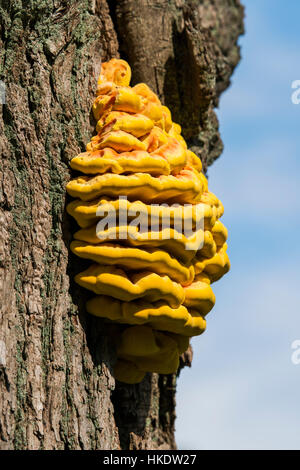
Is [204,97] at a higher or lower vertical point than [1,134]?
higher

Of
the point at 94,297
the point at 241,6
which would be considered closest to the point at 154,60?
the point at 94,297

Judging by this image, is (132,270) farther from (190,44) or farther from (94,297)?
(190,44)

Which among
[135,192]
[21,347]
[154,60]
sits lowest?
[21,347]

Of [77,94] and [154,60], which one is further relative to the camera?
[154,60]

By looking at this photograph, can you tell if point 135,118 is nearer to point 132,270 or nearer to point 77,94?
point 77,94

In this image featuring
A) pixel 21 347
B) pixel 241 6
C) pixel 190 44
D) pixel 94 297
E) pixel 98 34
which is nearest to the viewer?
pixel 21 347

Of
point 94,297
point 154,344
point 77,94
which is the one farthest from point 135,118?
point 154,344

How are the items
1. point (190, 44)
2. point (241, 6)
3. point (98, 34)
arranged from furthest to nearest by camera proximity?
point (241, 6) → point (190, 44) → point (98, 34)
